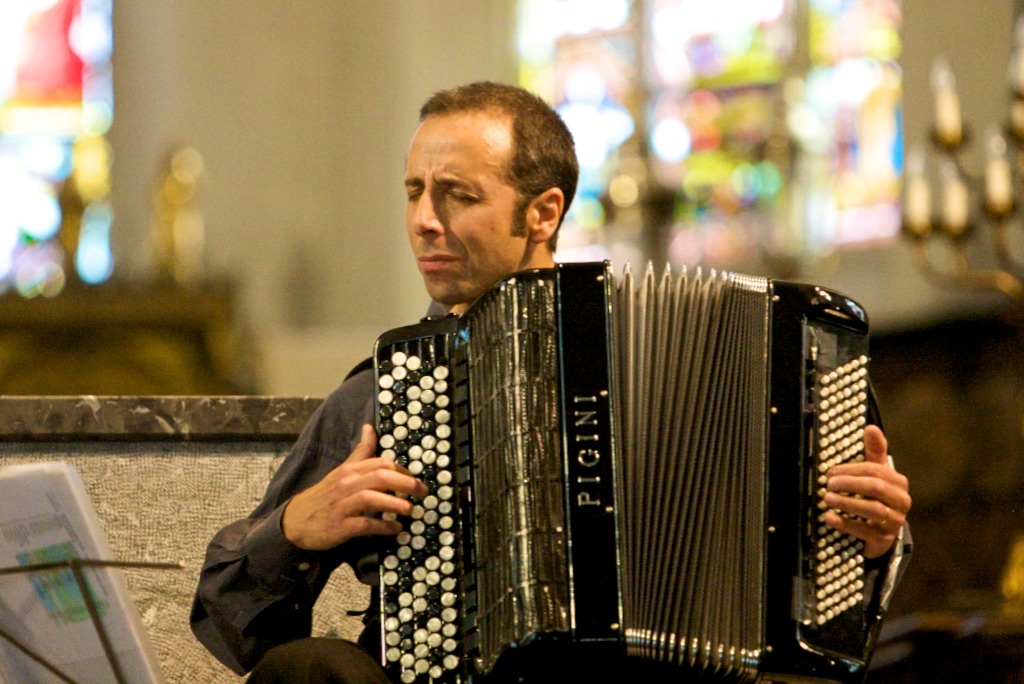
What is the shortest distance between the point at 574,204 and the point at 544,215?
6.43 m

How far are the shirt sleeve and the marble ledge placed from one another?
50cm

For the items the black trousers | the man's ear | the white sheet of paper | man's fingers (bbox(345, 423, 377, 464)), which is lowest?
the black trousers

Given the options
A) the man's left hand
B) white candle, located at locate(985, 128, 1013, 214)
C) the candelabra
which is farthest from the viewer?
white candle, located at locate(985, 128, 1013, 214)

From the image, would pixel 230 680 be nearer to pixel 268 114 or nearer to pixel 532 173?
pixel 532 173

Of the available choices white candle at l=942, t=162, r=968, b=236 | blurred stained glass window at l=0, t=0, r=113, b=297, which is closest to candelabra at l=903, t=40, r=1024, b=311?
white candle at l=942, t=162, r=968, b=236

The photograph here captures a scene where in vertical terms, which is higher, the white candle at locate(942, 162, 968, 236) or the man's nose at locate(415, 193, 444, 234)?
the man's nose at locate(415, 193, 444, 234)

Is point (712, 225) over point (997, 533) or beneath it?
over

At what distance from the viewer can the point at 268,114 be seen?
32.6ft

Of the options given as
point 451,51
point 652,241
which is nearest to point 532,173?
point 652,241

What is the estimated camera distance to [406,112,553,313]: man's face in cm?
256

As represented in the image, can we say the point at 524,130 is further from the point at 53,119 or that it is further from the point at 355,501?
the point at 53,119

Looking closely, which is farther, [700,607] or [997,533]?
[997,533]

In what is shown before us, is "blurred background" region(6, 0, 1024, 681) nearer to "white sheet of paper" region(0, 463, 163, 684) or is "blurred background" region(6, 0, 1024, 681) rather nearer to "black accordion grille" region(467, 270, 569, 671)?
"black accordion grille" region(467, 270, 569, 671)

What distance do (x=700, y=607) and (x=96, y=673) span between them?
879 mm
